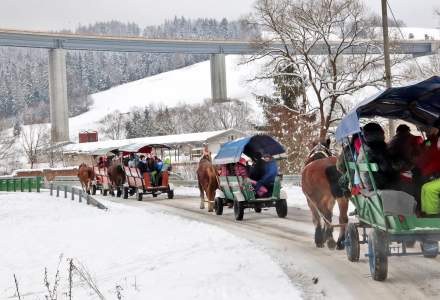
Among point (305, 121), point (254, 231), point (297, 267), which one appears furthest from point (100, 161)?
point (297, 267)

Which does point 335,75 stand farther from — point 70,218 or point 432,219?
point 432,219

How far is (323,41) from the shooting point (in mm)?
34250

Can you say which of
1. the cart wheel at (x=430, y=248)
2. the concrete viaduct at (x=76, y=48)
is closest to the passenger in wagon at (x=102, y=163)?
the cart wheel at (x=430, y=248)

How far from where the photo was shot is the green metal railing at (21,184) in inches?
1479

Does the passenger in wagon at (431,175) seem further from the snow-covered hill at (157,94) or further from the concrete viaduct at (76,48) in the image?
the snow-covered hill at (157,94)

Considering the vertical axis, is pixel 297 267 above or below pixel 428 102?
below

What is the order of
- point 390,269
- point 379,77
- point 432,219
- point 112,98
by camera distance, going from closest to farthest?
point 432,219 → point 390,269 → point 379,77 → point 112,98

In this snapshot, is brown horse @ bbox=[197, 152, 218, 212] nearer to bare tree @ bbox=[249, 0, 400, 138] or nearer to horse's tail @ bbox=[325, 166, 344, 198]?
horse's tail @ bbox=[325, 166, 344, 198]

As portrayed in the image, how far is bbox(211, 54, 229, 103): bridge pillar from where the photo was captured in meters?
125

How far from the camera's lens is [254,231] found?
14000 mm

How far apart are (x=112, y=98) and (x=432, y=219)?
185 meters

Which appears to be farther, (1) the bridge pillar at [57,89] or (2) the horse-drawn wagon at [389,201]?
(1) the bridge pillar at [57,89]

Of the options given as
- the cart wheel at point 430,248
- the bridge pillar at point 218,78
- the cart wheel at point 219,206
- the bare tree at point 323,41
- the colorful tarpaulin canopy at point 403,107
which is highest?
the bridge pillar at point 218,78

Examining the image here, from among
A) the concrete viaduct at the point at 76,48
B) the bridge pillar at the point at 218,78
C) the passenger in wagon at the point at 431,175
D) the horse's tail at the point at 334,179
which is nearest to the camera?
the passenger in wagon at the point at 431,175
